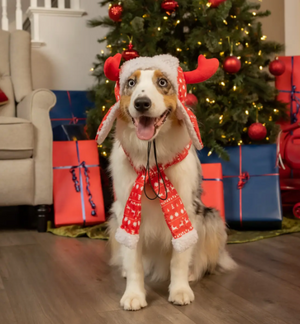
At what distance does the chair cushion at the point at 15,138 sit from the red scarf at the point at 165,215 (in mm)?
1276

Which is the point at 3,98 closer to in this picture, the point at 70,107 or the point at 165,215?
the point at 70,107

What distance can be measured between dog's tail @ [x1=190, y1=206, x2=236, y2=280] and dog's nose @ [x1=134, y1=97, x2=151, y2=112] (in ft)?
1.84

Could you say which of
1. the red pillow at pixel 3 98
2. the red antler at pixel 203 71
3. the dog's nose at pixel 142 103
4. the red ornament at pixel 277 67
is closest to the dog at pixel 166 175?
the dog's nose at pixel 142 103

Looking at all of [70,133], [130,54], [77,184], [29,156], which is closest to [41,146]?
[29,156]

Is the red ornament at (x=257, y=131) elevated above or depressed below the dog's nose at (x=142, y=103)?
below

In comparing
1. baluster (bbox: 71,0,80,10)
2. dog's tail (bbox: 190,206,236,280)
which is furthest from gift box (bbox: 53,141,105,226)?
baluster (bbox: 71,0,80,10)

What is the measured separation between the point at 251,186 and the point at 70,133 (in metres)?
1.32

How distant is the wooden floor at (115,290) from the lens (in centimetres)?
143

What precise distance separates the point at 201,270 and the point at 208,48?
1.51m

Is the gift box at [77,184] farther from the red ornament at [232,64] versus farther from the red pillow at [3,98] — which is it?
the red ornament at [232,64]

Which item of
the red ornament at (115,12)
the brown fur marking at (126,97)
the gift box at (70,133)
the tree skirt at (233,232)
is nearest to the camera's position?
the brown fur marking at (126,97)

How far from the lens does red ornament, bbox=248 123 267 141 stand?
2807 millimetres

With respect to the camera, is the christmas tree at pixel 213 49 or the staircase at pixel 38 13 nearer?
the christmas tree at pixel 213 49

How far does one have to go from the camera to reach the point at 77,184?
9.50ft
